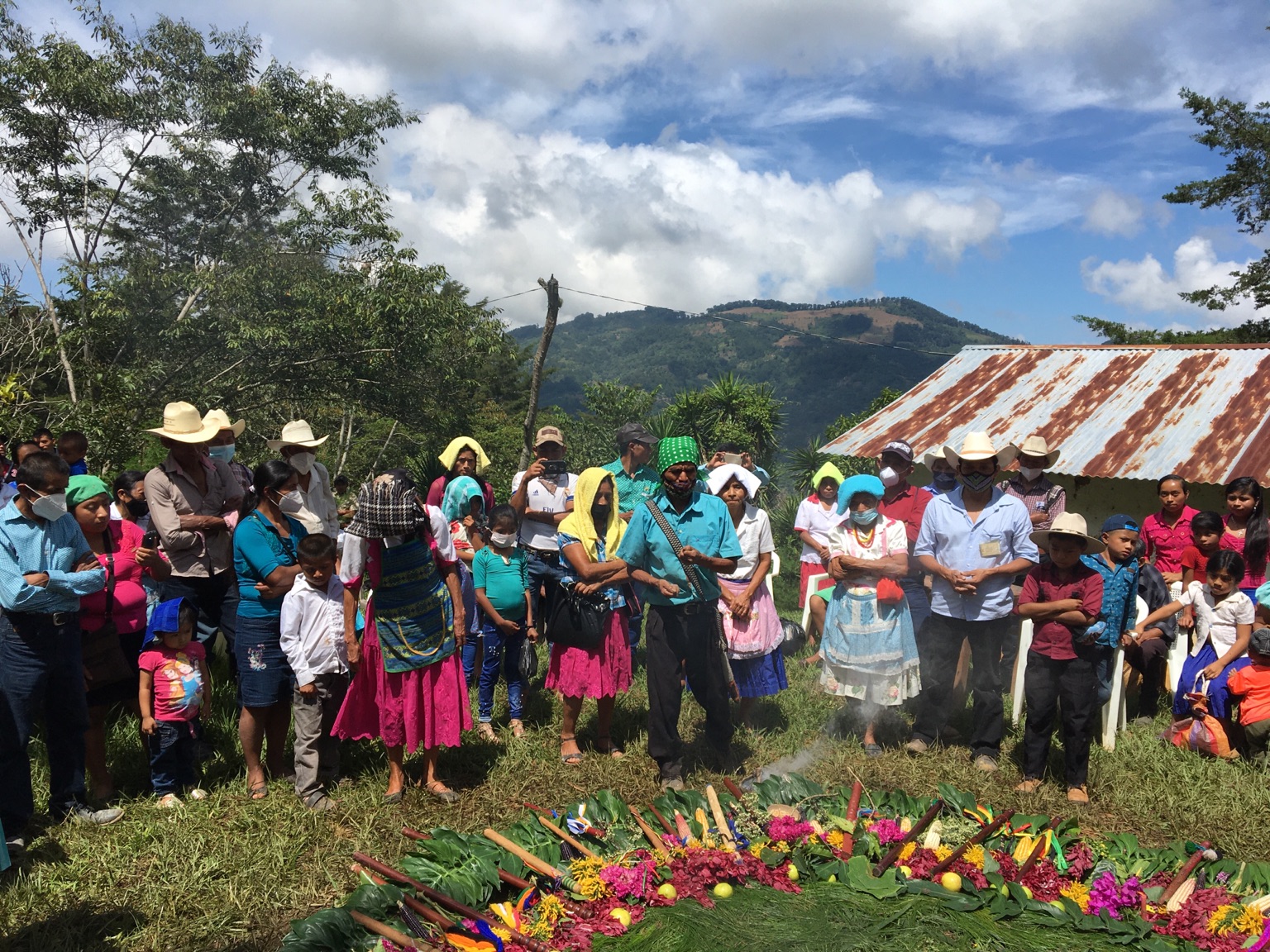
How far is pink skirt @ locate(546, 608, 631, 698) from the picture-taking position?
16.7 ft

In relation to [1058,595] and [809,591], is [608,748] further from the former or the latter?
[1058,595]

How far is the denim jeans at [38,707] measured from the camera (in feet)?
12.9

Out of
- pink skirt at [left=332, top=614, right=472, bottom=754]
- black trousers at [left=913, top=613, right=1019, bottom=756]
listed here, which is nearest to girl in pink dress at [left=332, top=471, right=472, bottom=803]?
pink skirt at [left=332, top=614, right=472, bottom=754]

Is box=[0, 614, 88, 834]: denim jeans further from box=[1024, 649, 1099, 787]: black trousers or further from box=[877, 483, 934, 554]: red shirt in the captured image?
box=[877, 483, 934, 554]: red shirt

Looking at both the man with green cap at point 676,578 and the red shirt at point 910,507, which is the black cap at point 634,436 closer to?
the man with green cap at point 676,578

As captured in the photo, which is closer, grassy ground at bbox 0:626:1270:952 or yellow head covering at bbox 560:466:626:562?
grassy ground at bbox 0:626:1270:952

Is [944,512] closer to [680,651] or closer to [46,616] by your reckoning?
[680,651]

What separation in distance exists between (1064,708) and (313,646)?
13.8ft

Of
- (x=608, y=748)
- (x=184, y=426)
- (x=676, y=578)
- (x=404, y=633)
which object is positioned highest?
(x=184, y=426)

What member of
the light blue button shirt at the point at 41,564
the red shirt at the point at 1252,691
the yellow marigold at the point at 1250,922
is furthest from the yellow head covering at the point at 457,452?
the red shirt at the point at 1252,691

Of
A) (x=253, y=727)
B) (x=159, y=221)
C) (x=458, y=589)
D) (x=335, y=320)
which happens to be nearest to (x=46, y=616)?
(x=253, y=727)

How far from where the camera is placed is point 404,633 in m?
4.45

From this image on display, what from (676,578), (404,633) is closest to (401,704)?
(404,633)

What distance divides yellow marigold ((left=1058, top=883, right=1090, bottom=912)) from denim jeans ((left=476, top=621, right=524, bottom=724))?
3360 mm
